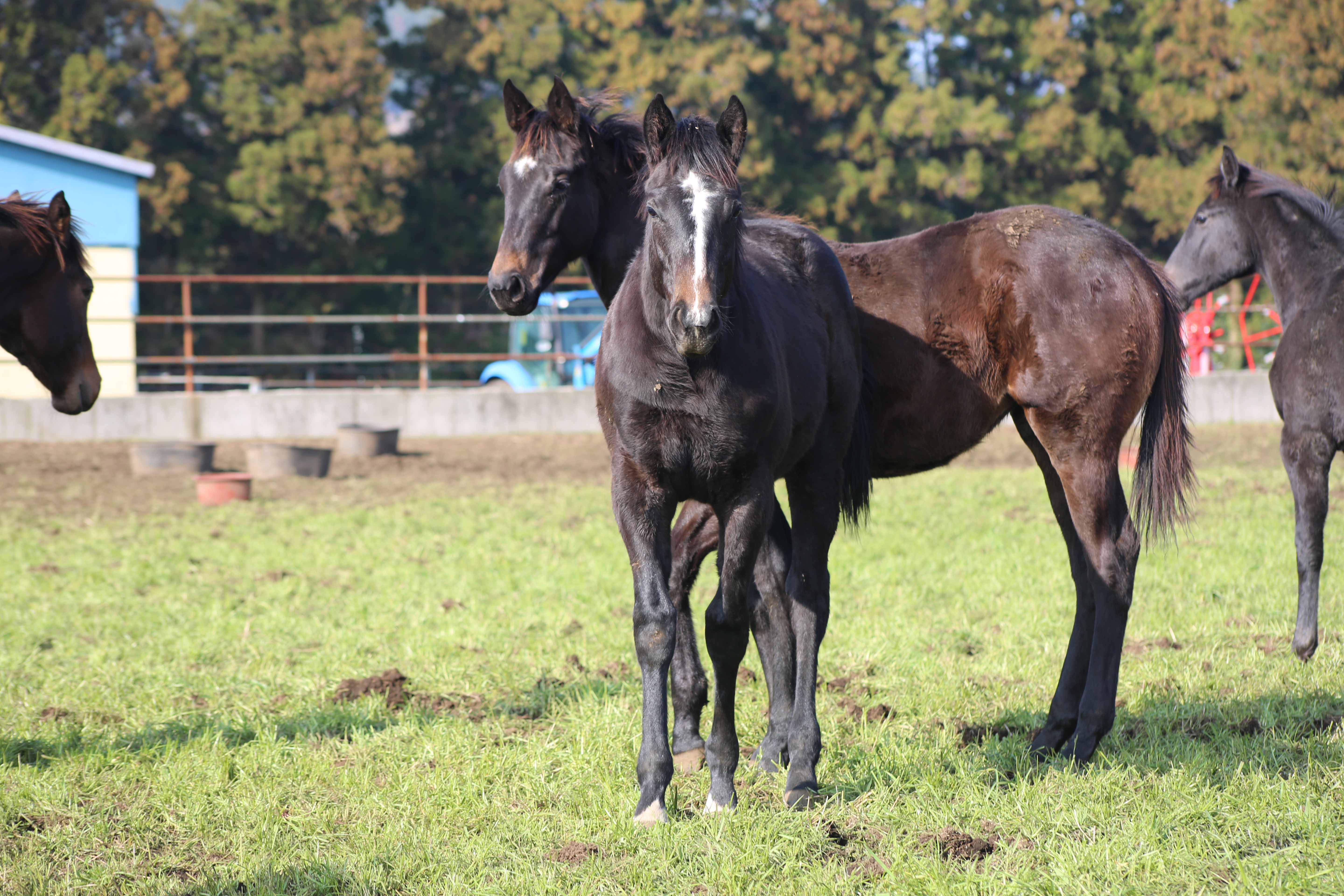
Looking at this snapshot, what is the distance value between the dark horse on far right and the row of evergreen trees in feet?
60.2

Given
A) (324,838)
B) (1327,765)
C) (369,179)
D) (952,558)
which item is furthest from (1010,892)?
(369,179)

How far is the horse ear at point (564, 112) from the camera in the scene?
14.6 feet

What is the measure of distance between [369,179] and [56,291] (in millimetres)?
22189

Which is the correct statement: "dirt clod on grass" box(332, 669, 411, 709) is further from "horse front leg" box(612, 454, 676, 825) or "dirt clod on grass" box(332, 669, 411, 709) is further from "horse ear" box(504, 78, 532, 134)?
"horse ear" box(504, 78, 532, 134)

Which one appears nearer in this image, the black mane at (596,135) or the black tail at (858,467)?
the black tail at (858,467)

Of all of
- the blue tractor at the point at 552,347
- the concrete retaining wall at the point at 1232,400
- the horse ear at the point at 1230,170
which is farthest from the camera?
the blue tractor at the point at 552,347

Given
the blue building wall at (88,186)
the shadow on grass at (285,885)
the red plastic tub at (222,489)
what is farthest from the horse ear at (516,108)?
the blue building wall at (88,186)

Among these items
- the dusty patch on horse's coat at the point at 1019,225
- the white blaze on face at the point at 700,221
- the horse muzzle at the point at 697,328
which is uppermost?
the dusty patch on horse's coat at the point at 1019,225

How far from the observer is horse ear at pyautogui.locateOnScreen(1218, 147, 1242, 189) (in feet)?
20.3

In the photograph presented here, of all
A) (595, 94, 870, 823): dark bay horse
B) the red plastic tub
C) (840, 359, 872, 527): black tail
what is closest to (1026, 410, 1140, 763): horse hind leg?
(840, 359, 872, 527): black tail

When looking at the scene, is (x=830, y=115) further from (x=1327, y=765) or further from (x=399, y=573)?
(x=1327, y=765)

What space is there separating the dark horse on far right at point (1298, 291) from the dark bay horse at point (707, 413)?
9.58ft

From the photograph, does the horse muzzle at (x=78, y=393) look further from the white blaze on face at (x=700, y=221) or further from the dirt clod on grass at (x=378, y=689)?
the white blaze on face at (x=700, y=221)

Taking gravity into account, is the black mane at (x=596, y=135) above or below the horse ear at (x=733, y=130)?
above
